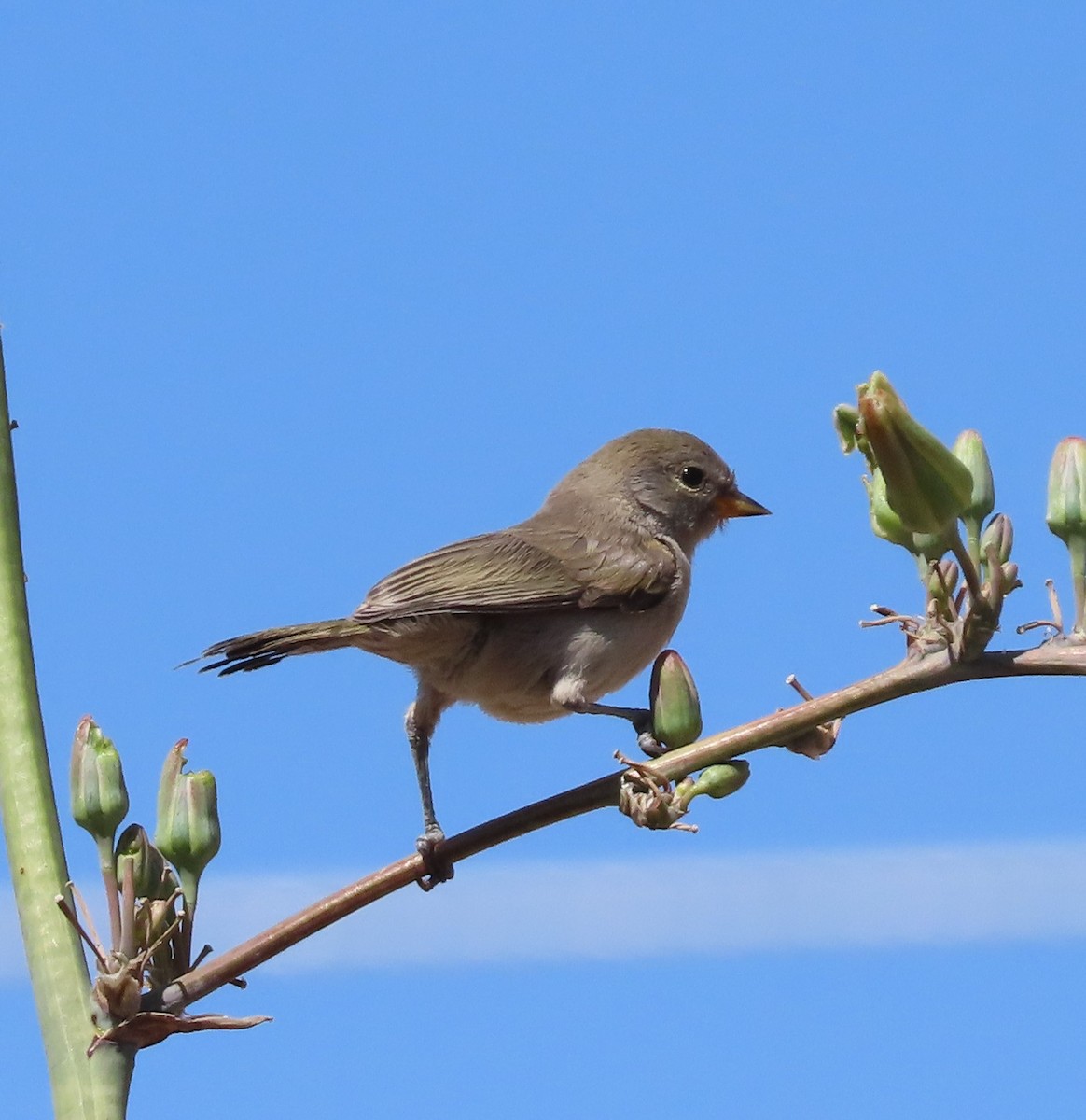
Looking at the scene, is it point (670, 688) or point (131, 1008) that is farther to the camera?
point (670, 688)

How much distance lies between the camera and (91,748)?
236 centimetres

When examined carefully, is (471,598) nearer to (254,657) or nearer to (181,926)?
(254,657)

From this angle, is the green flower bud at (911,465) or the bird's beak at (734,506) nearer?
the green flower bud at (911,465)

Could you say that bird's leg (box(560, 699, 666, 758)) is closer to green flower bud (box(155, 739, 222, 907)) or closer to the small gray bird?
the small gray bird

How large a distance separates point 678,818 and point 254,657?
6.29 ft

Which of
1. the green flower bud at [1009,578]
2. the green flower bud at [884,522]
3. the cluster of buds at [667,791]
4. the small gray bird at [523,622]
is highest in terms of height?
the small gray bird at [523,622]

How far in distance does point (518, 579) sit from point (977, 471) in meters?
2.57

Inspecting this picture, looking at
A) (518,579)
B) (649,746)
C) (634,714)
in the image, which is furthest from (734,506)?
(649,746)

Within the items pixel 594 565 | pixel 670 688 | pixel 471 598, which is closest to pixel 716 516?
pixel 594 565

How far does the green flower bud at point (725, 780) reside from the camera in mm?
2193

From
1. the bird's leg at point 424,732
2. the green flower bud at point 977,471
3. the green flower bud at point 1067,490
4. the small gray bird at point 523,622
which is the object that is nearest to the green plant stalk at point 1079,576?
the green flower bud at point 1067,490

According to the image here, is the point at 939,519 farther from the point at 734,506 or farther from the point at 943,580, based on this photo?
the point at 734,506

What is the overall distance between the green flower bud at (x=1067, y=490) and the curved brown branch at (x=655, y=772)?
0.89ft

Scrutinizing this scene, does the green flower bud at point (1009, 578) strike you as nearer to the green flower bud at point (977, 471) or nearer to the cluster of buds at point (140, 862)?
the green flower bud at point (977, 471)
